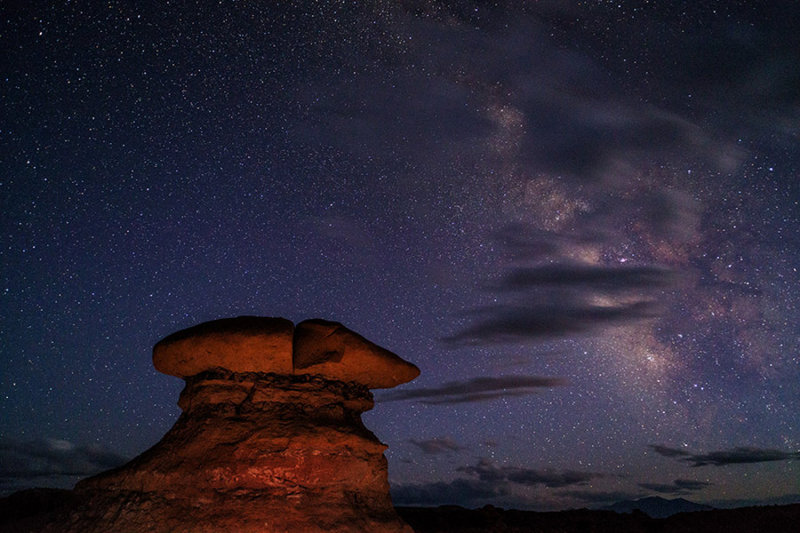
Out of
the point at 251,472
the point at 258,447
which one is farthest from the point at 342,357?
the point at 251,472

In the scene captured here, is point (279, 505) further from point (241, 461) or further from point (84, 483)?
point (84, 483)

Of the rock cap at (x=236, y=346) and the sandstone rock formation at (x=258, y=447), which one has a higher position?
the rock cap at (x=236, y=346)

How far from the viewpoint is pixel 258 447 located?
566 centimetres

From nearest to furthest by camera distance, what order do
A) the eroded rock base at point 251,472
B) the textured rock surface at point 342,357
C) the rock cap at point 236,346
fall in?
the eroded rock base at point 251,472
the rock cap at point 236,346
the textured rock surface at point 342,357

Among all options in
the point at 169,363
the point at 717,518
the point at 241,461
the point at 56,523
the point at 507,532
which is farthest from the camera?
the point at 717,518

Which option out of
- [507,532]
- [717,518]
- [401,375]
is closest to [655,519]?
[717,518]

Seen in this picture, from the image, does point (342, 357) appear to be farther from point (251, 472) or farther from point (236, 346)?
point (251, 472)

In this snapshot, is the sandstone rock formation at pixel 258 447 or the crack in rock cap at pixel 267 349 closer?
the sandstone rock formation at pixel 258 447

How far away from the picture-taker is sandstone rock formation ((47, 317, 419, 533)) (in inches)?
213

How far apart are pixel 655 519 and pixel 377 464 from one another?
17.4 meters

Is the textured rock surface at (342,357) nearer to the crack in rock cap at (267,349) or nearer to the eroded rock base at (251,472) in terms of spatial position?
the crack in rock cap at (267,349)

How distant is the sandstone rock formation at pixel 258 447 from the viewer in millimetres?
5398

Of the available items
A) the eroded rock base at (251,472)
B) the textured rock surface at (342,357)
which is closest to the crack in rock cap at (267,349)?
the textured rock surface at (342,357)

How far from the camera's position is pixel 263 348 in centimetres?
607
